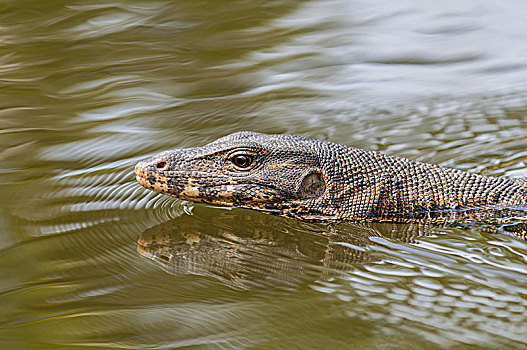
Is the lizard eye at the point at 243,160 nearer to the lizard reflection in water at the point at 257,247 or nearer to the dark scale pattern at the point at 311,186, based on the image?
the dark scale pattern at the point at 311,186

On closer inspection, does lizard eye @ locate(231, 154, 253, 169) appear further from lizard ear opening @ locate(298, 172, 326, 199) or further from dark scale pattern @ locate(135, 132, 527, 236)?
lizard ear opening @ locate(298, 172, 326, 199)

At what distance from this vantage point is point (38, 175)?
802cm

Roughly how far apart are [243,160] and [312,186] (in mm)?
691

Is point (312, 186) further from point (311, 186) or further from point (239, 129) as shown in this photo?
point (239, 129)

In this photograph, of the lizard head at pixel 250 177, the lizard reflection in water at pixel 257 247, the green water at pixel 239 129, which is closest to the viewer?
the green water at pixel 239 129

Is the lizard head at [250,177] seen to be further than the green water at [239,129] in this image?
Yes

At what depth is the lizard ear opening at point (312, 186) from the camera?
6.52 meters

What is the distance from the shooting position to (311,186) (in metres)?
6.55

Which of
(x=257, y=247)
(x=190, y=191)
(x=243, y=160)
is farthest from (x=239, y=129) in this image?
(x=257, y=247)

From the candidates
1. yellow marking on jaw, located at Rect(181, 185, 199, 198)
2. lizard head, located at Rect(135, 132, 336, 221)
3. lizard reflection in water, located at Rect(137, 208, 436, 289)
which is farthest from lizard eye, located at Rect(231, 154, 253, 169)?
lizard reflection in water, located at Rect(137, 208, 436, 289)

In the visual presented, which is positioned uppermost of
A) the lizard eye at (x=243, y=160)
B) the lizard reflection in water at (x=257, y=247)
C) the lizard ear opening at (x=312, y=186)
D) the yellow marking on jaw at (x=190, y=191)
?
the lizard eye at (x=243, y=160)

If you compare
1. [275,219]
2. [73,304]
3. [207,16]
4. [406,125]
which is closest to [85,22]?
[207,16]

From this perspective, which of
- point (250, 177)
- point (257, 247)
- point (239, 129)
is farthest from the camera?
point (239, 129)

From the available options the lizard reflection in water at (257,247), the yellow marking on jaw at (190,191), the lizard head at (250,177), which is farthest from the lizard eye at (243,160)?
the lizard reflection in water at (257,247)
